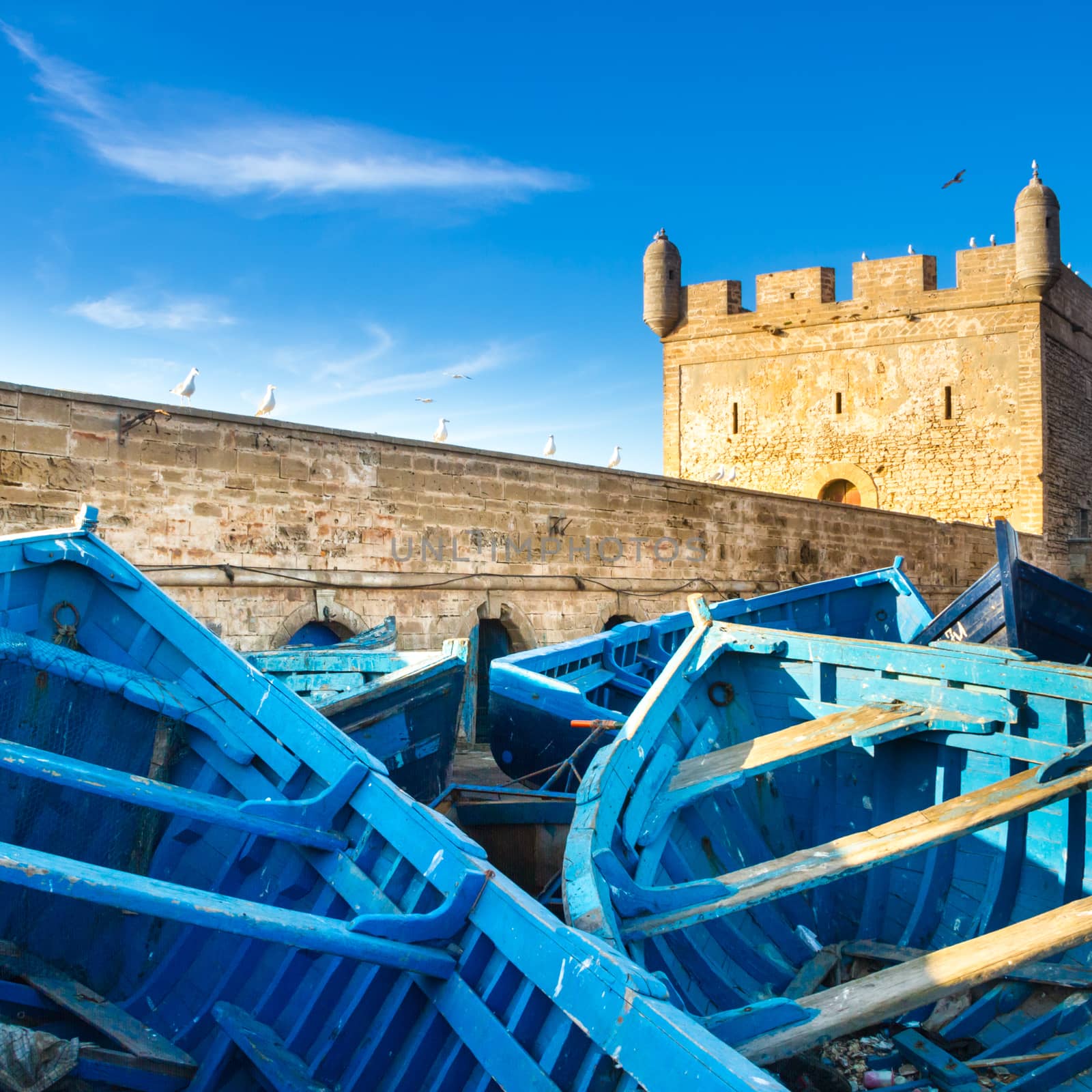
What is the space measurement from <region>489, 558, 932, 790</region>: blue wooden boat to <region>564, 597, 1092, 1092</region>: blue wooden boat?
48.9 inches

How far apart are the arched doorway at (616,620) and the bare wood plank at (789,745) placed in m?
8.84

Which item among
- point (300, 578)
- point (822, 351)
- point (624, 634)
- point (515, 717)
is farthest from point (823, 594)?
point (822, 351)

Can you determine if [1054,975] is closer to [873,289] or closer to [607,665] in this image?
[607,665]

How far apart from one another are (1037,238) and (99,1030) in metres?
23.8

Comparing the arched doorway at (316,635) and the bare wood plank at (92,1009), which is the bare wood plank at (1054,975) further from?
the arched doorway at (316,635)

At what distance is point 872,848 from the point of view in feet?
12.0

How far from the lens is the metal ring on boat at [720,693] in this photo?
5.71 metres

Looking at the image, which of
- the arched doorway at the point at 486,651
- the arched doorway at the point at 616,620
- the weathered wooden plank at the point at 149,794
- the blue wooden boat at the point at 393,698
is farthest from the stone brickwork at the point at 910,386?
the weathered wooden plank at the point at 149,794

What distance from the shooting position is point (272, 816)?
3367 mm

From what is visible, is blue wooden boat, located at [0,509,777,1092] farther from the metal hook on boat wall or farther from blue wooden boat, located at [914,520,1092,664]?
blue wooden boat, located at [914,520,1092,664]

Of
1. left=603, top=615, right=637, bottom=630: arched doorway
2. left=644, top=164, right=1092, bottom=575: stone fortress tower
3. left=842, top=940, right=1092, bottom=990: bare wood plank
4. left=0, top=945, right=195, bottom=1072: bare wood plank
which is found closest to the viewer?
left=0, top=945, right=195, bottom=1072: bare wood plank

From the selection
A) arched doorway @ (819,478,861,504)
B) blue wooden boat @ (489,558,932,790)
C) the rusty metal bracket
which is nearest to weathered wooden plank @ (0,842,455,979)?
blue wooden boat @ (489,558,932,790)

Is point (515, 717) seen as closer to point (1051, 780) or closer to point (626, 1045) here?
point (1051, 780)

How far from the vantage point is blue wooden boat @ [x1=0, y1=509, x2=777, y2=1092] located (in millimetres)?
2500
